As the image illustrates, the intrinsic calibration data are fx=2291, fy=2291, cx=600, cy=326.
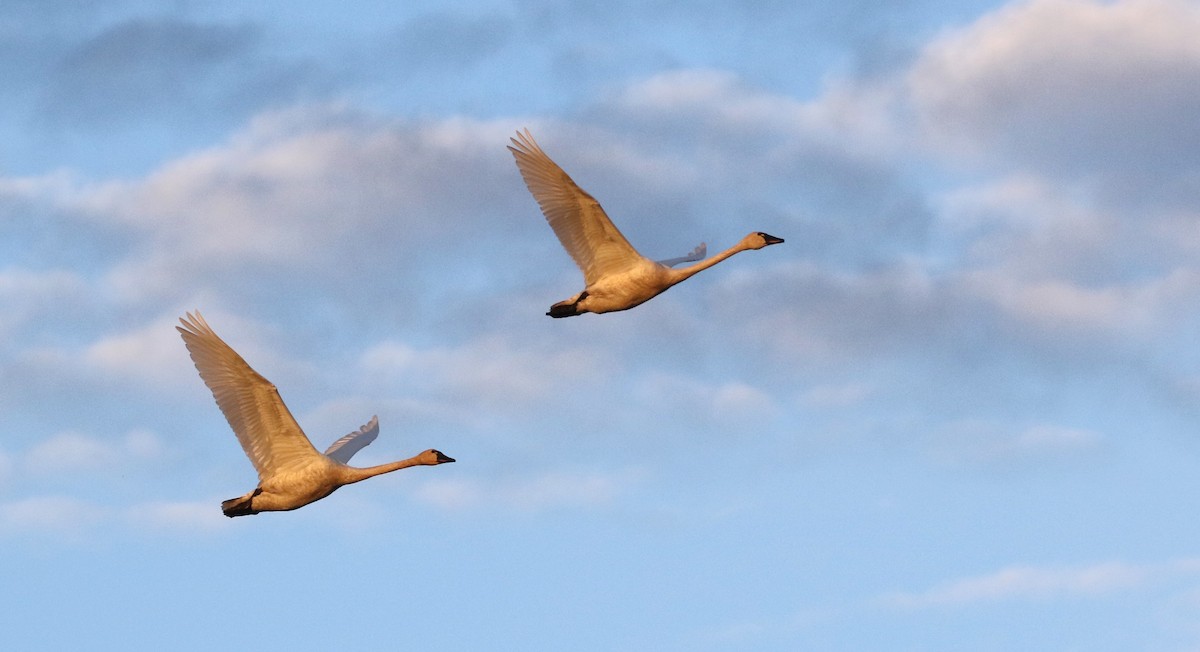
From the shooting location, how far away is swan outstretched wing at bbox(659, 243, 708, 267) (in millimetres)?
54828

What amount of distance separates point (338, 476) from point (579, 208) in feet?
24.6

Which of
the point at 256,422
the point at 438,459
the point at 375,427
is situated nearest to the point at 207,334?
the point at 256,422

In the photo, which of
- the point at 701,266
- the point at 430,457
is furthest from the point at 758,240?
the point at 430,457

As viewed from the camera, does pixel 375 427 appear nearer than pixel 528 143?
No

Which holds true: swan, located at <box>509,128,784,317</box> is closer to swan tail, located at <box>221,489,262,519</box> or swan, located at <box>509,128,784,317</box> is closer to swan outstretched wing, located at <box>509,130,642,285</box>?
swan outstretched wing, located at <box>509,130,642,285</box>

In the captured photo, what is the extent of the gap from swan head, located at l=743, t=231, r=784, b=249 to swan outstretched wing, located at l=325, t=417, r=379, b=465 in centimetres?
1024

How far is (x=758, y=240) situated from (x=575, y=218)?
5.42 metres

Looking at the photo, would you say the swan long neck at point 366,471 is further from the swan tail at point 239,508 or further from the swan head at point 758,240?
the swan head at point 758,240

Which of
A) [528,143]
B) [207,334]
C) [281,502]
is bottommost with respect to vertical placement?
[281,502]

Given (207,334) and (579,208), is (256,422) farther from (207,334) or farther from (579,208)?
(579,208)

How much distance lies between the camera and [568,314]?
49.3 metres

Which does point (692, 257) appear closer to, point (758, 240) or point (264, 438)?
point (758, 240)

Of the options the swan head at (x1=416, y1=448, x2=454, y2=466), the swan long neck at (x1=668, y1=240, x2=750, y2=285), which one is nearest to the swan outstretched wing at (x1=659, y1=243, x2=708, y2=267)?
the swan long neck at (x1=668, y1=240, x2=750, y2=285)

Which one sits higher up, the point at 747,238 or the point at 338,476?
the point at 747,238
